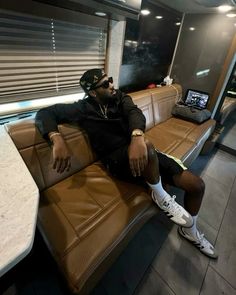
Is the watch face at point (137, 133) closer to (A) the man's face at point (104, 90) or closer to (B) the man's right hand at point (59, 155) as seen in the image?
(A) the man's face at point (104, 90)

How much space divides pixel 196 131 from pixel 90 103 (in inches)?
58.1

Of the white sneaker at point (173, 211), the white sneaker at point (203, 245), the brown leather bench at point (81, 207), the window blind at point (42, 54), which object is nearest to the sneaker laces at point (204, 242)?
the white sneaker at point (203, 245)

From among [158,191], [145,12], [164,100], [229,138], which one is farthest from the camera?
[229,138]

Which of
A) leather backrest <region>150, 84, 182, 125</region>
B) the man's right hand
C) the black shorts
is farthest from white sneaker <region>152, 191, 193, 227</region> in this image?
leather backrest <region>150, 84, 182, 125</region>

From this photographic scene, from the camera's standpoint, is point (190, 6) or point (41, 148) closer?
point (41, 148)

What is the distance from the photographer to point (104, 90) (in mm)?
1286

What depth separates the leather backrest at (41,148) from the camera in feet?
3.52

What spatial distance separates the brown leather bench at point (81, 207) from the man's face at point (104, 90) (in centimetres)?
31

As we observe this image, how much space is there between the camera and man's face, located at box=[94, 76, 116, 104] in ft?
4.13

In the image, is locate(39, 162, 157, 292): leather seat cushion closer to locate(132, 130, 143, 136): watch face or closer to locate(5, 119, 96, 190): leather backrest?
locate(5, 119, 96, 190): leather backrest

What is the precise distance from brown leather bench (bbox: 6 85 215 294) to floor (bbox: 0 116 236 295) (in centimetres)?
19

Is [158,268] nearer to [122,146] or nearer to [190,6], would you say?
[122,146]

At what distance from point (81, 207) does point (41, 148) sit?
476 mm

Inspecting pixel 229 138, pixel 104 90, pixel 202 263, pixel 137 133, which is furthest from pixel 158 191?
pixel 229 138
